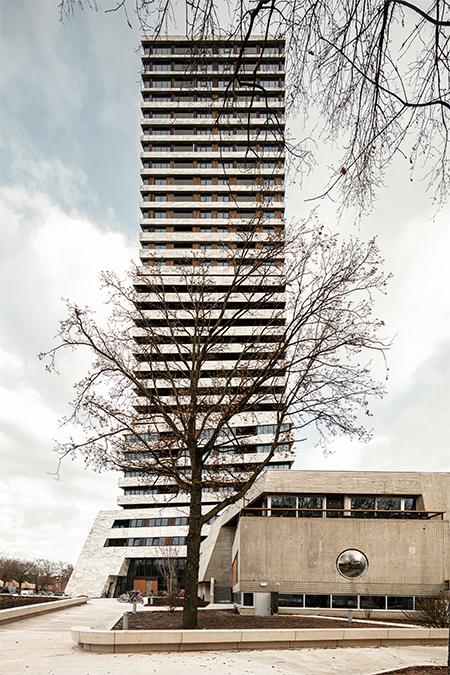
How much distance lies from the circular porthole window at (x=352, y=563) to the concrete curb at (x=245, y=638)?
9.51 metres

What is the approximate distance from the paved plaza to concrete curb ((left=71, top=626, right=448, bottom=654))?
48cm

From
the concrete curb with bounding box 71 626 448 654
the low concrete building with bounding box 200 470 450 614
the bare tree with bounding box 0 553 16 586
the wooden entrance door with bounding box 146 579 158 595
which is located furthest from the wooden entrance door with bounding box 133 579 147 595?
the concrete curb with bounding box 71 626 448 654

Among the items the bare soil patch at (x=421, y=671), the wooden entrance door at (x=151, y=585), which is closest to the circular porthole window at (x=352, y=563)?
the bare soil patch at (x=421, y=671)

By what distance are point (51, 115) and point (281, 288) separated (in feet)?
44.9

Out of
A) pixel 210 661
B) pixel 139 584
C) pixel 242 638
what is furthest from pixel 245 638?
pixel 139 584

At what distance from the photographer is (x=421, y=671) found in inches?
445

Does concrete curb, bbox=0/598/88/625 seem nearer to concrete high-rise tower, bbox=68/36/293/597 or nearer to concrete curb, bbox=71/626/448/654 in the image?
concrete high-rise tower, bbox=68/36/293/597

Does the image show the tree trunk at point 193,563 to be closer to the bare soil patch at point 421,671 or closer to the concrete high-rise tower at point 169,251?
the concrete high-rise tower at point 169,251

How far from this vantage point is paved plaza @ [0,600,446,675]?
1163 cm

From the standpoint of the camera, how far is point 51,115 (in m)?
7.38

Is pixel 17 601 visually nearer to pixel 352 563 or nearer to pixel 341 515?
pixel 341 515

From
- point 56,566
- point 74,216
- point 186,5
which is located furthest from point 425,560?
point 56,566

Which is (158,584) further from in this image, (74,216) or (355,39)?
(355,39)

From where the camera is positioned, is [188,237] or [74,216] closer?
[74,216]
